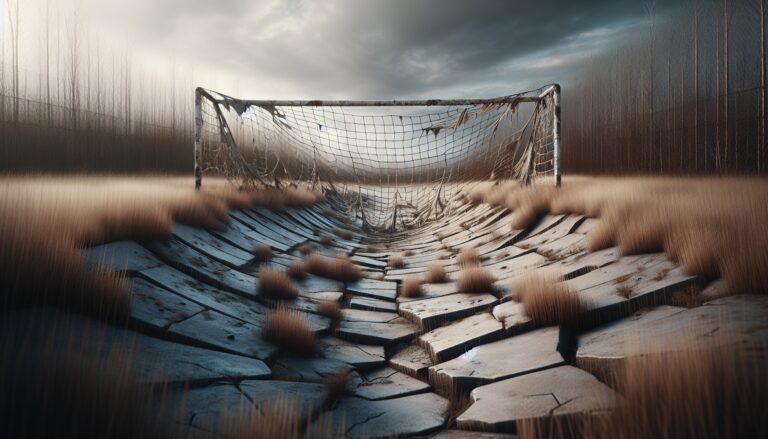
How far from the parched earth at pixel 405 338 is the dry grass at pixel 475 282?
0.08m

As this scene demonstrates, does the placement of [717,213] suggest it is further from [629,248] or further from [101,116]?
[101,116]

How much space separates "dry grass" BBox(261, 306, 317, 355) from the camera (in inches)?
93.9

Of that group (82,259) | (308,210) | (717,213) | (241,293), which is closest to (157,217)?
(241,293)

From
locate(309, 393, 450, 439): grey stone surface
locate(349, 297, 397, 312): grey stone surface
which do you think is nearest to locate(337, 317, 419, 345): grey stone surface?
locate(349, 297, 397, 312): grey stone surface

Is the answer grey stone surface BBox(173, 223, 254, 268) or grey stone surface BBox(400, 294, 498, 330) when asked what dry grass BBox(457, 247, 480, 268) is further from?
grey stone surface BBox(173, 223, 254, 268)

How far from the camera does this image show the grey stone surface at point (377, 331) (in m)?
2.80

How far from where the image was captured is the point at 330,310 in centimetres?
315

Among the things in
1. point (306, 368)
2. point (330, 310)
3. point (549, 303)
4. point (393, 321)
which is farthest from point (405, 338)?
point (549, 303)

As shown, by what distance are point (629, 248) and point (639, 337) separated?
146 centimetres

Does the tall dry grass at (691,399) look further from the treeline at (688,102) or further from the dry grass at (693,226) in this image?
the treeline at (688,102)

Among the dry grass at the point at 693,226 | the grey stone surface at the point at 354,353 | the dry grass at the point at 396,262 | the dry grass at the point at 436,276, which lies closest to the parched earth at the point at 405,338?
the grey stone surface at the point at 354,353

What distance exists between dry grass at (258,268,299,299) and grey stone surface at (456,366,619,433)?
1.85 m

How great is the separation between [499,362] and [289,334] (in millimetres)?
1140

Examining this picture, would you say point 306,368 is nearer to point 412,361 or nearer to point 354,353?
point 354,353
